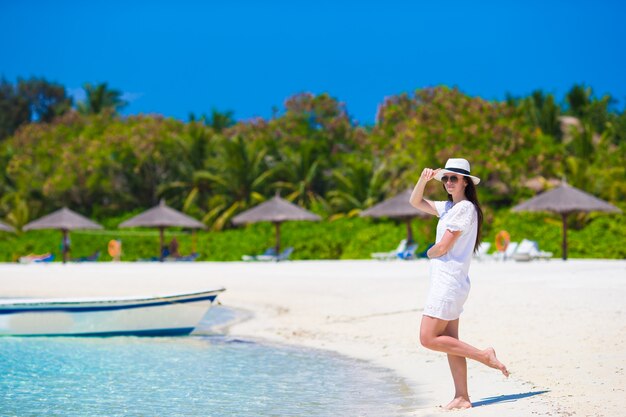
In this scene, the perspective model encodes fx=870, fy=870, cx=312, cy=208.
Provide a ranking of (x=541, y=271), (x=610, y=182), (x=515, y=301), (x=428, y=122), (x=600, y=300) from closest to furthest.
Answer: (x=600, y=300) → (x=515, y=301) → (x=541, y=271) → (x=610, y=182) → (x=428, y=122)

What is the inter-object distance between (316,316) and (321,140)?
29.5 metres

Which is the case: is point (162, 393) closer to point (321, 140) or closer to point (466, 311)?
point (466, 311)

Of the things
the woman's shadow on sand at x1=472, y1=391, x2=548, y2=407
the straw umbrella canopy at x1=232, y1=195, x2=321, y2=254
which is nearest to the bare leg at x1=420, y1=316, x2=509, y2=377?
the woman's shadow on sand at x1=472, y1=391, x2=548, y2=407

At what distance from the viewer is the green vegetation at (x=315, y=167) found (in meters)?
28.0

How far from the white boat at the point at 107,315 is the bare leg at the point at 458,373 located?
665 centimetres

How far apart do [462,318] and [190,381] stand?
398 centimetres

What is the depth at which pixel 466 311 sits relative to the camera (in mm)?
11641

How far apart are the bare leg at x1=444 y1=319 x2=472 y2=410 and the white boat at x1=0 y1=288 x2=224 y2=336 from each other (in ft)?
21.8

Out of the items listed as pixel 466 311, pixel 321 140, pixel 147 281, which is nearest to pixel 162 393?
pixel 466 311

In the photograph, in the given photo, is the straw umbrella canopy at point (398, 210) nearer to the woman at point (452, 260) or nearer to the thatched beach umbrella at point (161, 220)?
the thatched beach umbrella at point (161, 220)

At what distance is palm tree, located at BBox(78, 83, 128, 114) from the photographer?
178ft

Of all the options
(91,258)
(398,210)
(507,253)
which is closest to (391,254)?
(398,210)

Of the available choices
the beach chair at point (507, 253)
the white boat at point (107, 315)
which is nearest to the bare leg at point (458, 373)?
the white boat at point (107, 315)

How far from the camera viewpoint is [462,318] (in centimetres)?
1118
